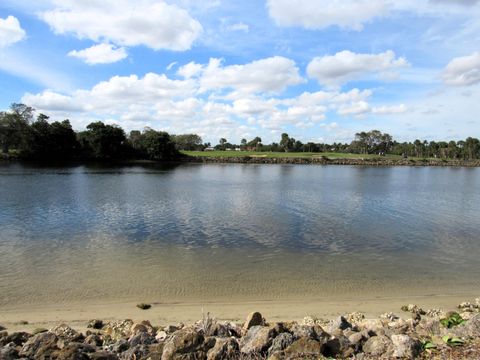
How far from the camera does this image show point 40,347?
758 centimetres

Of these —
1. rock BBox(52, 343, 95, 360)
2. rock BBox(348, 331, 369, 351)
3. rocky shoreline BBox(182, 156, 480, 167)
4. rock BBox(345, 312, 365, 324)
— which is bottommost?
rock BBox(345, 312, 365, 324)

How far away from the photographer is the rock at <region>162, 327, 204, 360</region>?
7.37m

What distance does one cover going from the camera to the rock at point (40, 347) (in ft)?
24.3

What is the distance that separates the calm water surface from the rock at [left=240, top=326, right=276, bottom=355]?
16.7ft

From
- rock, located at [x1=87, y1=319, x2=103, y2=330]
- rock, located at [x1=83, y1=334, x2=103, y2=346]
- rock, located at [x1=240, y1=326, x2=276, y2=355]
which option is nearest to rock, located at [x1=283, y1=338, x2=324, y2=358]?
rock, located at [x1=240, y1=326, x2=276, y2=355]

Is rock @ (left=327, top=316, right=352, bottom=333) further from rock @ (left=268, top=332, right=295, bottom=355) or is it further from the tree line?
the tree line

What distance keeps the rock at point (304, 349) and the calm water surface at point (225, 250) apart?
5902 millimetres

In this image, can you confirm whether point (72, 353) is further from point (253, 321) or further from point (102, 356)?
point (253, 321)

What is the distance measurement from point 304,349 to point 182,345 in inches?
103

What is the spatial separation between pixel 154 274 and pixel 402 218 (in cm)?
2251

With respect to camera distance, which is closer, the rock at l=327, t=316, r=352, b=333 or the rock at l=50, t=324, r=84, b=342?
the rock at l=50, t=324, r=84, b=342

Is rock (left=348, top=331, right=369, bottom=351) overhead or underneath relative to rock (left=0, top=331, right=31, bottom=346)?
overhead

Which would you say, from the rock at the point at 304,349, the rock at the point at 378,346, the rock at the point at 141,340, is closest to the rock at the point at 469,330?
the rock at the point at 378,346

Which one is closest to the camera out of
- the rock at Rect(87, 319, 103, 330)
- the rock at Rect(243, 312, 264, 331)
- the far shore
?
the rock at Rect(243, 312, 264, 331)
